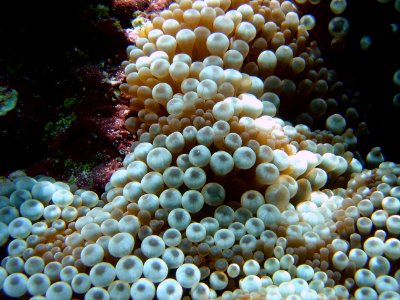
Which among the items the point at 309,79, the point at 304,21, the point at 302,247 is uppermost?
the point at 304,21

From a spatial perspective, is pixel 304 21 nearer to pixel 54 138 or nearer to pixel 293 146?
pixel 293 146

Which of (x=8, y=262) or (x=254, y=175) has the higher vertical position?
(x=254, y=175)

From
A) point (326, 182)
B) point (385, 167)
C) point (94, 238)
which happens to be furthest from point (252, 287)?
point (385, 167)

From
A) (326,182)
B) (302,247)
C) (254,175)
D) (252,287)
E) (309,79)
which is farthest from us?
(309,79)

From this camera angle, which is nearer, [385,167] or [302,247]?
[302,247]

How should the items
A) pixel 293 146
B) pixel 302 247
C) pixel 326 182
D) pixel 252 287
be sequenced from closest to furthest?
pixel 252 287 → pixel 302 247 → pixel 293 146 → pixel 326 182

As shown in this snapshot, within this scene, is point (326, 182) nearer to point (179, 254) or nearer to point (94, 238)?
point (179, 254)
